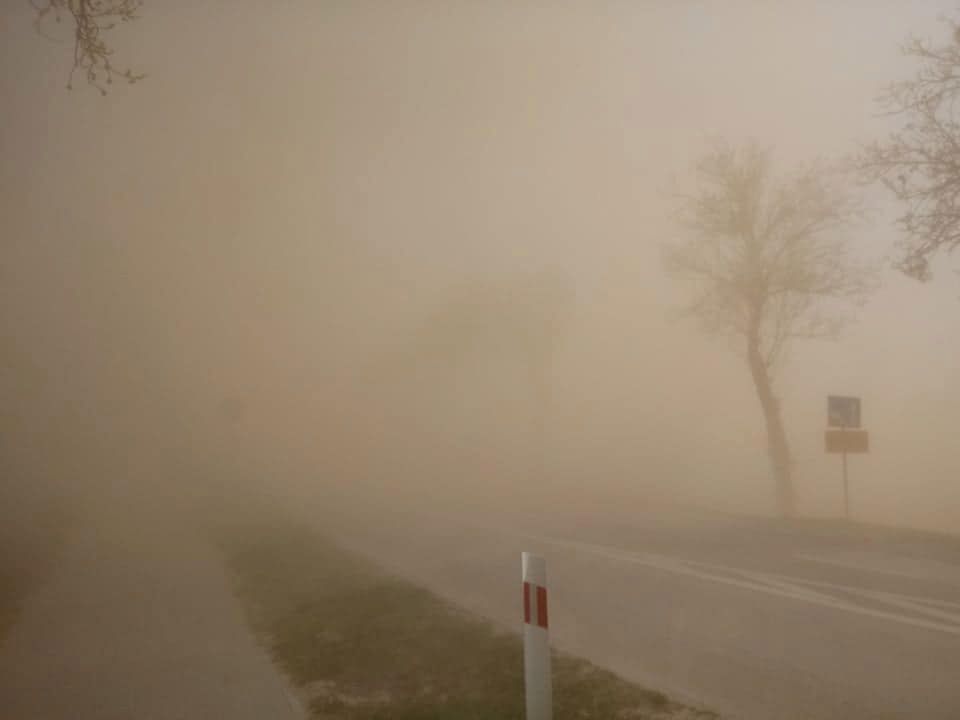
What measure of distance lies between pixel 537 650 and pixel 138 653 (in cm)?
526

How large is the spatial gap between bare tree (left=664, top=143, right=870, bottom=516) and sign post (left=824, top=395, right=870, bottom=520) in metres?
4.10

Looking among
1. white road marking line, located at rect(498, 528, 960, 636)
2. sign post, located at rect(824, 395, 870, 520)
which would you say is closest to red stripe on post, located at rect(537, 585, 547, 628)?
white road marking line, located at rect(498, 528, 960, 636)

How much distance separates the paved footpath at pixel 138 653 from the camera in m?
6.73

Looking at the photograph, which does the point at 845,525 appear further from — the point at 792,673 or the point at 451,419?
the point at 451,419

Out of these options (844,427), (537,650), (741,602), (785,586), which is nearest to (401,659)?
(537,650)

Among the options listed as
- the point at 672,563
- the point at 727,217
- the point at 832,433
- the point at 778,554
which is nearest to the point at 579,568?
the point at 672,563

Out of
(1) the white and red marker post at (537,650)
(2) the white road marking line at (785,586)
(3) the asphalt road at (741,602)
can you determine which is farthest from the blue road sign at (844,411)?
(1) the white and red marker post at (537,650)

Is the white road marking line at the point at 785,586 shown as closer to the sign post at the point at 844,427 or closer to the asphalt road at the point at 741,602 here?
the asphalt road at the point at 741,602

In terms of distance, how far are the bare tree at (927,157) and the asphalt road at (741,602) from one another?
5.37 meters

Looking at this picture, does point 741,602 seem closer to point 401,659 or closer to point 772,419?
point 401,659

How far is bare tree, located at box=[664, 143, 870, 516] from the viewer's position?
24.3 meters

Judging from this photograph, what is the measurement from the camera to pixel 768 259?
82.0 ft

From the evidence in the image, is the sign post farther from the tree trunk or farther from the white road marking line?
the white road marking line

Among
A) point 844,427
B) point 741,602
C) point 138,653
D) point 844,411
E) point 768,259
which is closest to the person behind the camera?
point 138,653
